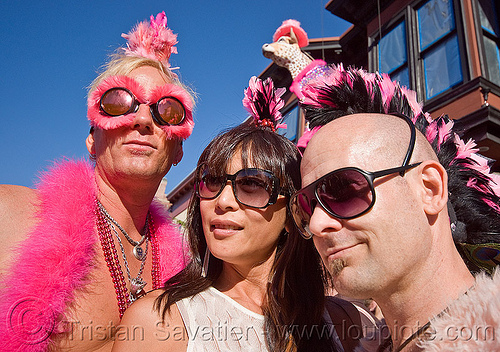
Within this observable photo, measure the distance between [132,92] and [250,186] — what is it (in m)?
1.14

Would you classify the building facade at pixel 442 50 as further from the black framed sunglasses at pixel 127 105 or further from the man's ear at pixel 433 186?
the black framed sunglasses at pixel 127 105

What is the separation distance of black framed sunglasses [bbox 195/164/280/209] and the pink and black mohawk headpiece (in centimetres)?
41

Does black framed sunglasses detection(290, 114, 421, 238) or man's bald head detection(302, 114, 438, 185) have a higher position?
man's bald head detection(302, 114, 438, 185)

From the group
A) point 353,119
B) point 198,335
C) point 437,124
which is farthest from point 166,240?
point 437,124

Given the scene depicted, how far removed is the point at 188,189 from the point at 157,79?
1378 centimetres

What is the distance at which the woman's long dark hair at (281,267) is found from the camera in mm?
1922

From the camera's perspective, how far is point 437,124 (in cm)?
200

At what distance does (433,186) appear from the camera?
149 centimetres

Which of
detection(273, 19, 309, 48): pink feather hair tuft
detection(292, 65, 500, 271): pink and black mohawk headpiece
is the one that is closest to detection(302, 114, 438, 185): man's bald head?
detection(292, 65, 500, 271): pink and black mohawk headpiece

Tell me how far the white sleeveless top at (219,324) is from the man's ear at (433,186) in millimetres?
1002

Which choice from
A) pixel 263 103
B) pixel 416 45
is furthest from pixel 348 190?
pixel 416 45

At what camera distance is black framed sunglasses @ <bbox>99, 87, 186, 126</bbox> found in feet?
7.98

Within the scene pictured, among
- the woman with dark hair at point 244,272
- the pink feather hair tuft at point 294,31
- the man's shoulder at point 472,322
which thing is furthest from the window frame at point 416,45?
the man's shoulder at point 472,322

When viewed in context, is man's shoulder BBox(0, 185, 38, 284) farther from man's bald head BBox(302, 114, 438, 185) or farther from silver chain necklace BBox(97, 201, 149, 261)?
man's bald head BBox(302, 114, 438, 185)
